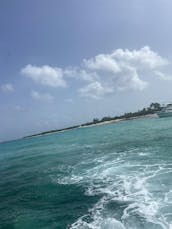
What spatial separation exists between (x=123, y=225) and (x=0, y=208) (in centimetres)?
1072

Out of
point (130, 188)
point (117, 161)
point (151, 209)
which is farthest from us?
point (117, 161)

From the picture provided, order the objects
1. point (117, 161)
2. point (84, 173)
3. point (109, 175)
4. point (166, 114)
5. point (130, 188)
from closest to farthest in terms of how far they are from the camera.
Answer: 1. point (130, 188)
2. point (109, 175)
3. point (84, 173)
4. point (117, 161)
5. point (166, 114)

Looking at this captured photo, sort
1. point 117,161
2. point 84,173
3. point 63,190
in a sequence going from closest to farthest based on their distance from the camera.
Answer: point 63,190
point 84,173
point 117,161

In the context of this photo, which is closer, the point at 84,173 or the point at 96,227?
the point at 96,227

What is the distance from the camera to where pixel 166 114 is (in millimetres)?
121312

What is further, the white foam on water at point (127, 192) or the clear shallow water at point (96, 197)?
the clear shallow water at point (96, 197)

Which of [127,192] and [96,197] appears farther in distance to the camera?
[127,192]

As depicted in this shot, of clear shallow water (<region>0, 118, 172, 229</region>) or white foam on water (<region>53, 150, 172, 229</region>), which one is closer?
white foam on water (<region>53, 150, 172, 229</region>)

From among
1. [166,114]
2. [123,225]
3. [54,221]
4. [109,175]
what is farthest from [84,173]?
[166,114]

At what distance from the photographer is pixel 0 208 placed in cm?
1862

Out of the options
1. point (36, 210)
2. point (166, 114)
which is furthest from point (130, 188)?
point (166, 114)

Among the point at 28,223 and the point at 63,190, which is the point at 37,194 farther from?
the point at 28,223

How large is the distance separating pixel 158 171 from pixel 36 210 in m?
10.8

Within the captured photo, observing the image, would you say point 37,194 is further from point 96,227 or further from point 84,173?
point 96,227
